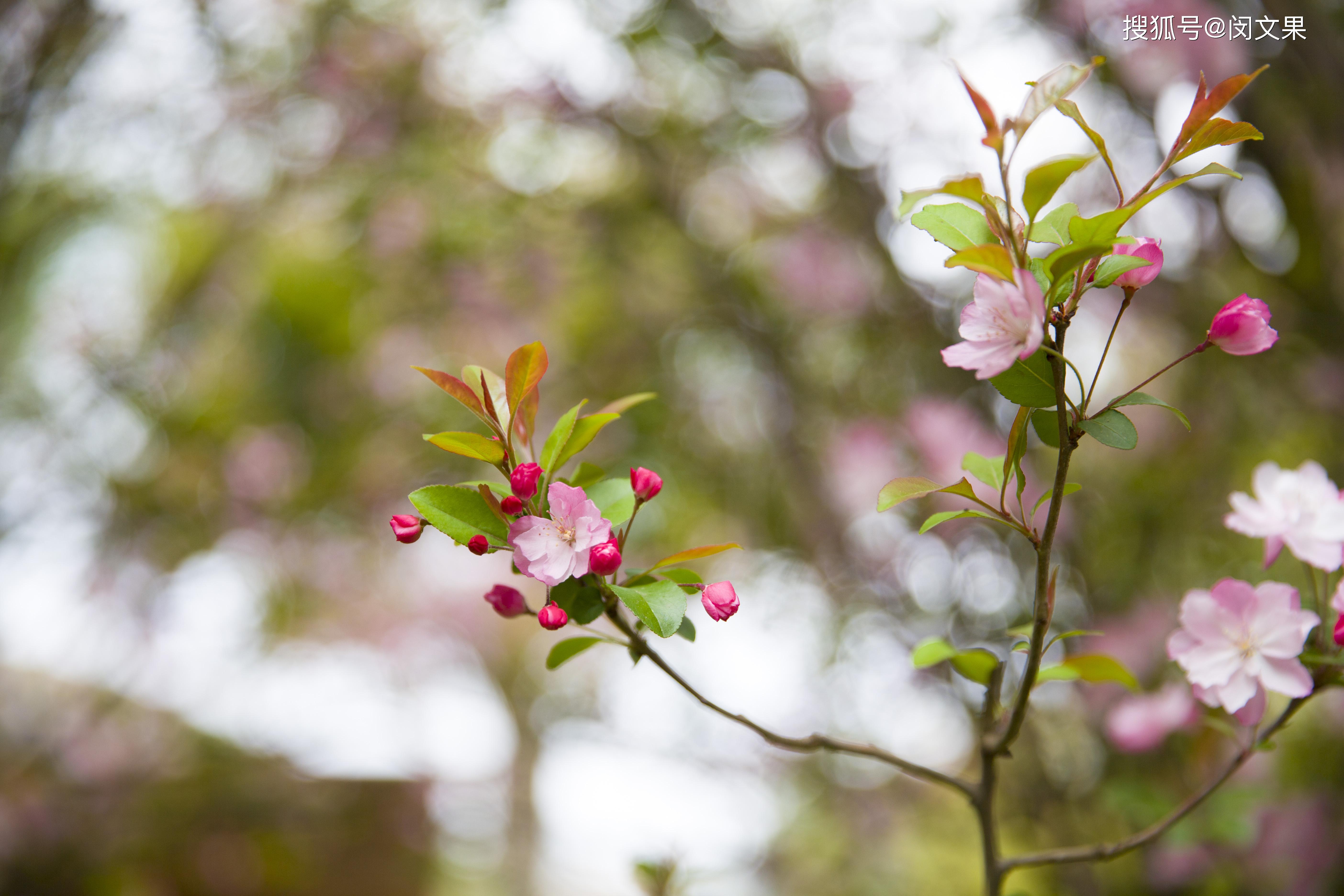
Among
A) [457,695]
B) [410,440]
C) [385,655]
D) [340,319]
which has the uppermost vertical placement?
[340,319]

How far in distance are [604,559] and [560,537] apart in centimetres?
3

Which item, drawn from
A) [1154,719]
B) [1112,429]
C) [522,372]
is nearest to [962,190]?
[1112,429]

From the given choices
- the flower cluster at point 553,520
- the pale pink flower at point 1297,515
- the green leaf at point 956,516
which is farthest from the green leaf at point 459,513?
the pale pink flower at point 1297,515

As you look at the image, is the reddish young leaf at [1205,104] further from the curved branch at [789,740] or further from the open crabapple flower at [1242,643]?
the curved branch at [789,740]

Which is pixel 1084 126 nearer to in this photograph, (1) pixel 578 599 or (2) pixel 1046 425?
(2) pixel 1046 425

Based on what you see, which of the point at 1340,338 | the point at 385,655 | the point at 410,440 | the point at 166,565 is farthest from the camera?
the point at 385,655

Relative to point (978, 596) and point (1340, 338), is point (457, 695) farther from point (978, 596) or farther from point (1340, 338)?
point (1340, 338)

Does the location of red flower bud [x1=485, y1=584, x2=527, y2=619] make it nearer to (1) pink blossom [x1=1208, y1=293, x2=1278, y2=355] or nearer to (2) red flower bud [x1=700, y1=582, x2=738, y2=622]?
(2) red flower bud [x1=700, y1=582, x2=738, y2=622]

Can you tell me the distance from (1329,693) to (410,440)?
6.36ft

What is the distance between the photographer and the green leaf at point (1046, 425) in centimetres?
41

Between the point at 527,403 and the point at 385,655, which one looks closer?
the point at 527,403

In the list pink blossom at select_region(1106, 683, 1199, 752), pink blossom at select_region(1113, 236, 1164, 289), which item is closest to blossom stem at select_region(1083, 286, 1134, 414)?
pink blossom at select_region(1113, 236, 1164, 289)

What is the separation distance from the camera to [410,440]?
6.36 feet

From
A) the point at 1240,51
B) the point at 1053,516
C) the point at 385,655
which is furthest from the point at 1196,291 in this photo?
the point at 385,655
